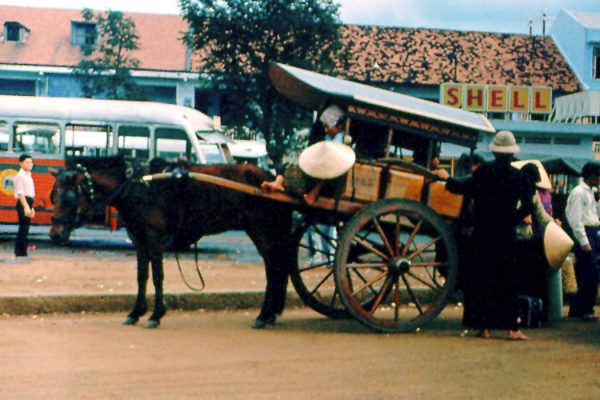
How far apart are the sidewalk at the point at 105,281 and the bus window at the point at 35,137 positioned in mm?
2101

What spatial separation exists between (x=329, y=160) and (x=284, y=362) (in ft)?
6.63

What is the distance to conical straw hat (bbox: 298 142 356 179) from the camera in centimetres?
861

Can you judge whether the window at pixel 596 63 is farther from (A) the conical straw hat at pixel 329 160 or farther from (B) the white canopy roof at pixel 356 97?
(A) the conical straw hat at pixel 329 160

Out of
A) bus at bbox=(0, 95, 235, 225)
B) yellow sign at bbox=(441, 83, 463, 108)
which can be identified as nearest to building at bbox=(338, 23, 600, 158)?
yellow sign at bbox=(441, 83, 463, 108)

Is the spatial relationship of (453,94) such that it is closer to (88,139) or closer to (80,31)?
(80,31)

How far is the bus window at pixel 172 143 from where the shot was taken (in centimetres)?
Answer: 2084

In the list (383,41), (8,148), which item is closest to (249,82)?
(8,148)

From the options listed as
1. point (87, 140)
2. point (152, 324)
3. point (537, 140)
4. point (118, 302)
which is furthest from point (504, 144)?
point (537, 140)

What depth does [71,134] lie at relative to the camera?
67.2 feet

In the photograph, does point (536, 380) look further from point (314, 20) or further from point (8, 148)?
point (314, 20)

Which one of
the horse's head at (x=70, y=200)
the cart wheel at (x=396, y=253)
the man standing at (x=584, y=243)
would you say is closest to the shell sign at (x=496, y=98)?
the man standing at (x=584, y=243)

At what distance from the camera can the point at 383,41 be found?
4716 centimetres

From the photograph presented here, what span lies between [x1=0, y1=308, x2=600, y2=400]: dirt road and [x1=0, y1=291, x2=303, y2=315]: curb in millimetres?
495

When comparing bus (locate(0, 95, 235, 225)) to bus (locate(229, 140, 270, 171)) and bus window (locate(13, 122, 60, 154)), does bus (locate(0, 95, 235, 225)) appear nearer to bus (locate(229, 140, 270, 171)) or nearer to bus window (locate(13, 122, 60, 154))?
bus window (locate(13, 122, 60, 154))
